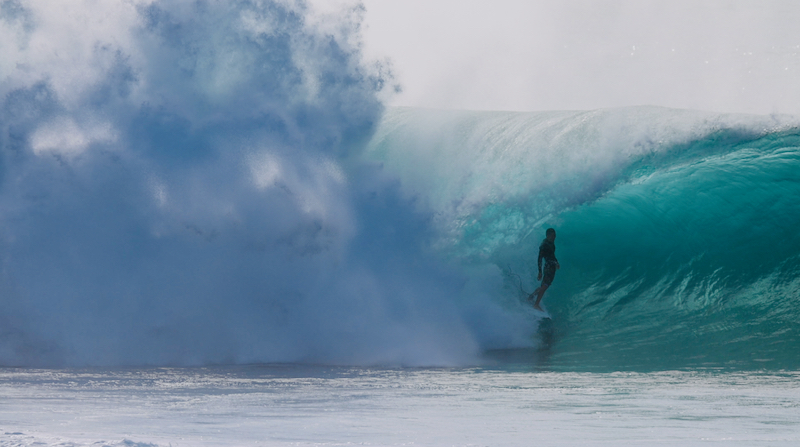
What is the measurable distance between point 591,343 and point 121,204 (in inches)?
191

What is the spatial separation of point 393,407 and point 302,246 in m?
3.13

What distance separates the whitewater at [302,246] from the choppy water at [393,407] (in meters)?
0.06

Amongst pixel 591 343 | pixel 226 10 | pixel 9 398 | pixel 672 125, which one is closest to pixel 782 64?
pixel 672 125

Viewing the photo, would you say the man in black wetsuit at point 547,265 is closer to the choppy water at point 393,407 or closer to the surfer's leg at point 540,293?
the surfer's leg at point 540,293

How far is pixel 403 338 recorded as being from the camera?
268 inches

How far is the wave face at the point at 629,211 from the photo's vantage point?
325 inches

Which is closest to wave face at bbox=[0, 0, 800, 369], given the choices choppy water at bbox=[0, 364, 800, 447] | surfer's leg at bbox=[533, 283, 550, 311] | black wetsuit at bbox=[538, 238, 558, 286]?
surfer's leg at bbox=[533, 283, 550, 311]

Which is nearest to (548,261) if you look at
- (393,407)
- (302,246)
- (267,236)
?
(302,246)

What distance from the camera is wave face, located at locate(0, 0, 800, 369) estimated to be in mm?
6816

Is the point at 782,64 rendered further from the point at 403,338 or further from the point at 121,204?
the point at 121,204

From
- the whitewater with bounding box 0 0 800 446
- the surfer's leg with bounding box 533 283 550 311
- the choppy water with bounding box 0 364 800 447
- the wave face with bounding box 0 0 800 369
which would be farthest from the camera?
the surfer's leg with bounding box 533 283 550 311

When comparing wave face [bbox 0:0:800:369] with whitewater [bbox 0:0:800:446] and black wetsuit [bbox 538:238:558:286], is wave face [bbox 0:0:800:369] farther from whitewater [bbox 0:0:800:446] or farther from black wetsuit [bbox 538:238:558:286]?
black wetsuit [bbox 538:238:558:286]

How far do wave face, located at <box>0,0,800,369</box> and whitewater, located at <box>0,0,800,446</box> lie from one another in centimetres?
2

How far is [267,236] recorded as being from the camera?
7.22 metres
